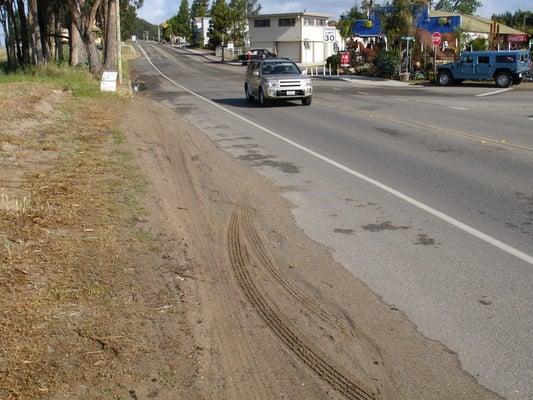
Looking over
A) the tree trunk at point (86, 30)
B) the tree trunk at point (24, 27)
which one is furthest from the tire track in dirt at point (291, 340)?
the tree trunk at point (24, 27)

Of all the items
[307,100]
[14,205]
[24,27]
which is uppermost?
[24,27]

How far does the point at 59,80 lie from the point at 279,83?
8583 mm

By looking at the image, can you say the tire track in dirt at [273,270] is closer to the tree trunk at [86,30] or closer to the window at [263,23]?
the tree trunk at [86,30]

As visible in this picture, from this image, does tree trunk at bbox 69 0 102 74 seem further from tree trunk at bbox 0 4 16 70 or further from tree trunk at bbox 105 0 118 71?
tree trunk at bbox 0 4 16 70

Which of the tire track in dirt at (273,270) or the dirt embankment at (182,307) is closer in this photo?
the dirt embankment at (182,307)

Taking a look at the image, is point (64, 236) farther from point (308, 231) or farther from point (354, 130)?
point (354, 130)

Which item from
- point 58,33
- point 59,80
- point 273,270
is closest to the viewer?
point 273,270

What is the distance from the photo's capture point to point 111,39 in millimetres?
31047

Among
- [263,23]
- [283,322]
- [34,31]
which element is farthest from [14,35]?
[263,23]

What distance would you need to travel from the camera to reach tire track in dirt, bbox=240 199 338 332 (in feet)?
16.8

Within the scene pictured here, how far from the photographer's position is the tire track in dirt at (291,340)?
13.0 ft

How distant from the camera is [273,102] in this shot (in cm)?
2559

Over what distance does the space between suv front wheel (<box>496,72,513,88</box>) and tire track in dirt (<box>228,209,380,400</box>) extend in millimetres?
32778

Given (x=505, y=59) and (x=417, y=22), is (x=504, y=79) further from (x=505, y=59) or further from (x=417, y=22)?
(x=417, y=22)
